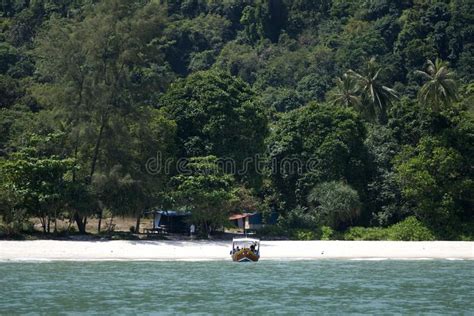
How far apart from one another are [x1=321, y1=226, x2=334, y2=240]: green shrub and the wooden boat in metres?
8.12

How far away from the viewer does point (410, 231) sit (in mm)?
55469

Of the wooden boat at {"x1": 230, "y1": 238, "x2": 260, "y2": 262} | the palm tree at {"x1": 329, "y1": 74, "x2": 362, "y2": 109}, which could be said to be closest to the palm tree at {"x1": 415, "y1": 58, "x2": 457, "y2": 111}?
the palm tree at {"x1": 329, "y1": 74, "x2": 362, "y2": 109}

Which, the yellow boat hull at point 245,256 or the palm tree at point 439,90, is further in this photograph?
the palm tree at point 439,90

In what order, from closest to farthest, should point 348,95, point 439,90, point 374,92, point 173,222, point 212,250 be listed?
point 212,250 → point 173,222 → point 439,90 → point 374,92 → point 348,95

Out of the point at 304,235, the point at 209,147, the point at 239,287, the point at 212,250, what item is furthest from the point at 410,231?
the point at 239,287

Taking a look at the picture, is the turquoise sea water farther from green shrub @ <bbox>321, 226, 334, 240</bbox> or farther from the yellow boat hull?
green shrub @ <bbox>321, 226, 334, 240</bbox>

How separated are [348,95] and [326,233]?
61.1ft

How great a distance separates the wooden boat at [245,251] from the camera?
47.3 m

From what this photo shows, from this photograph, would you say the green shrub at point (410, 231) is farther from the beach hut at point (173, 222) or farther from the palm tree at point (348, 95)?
the palm tree at point (348, 95)

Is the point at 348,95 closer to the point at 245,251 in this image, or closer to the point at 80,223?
the point at 80,223

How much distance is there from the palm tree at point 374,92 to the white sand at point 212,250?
18.4 meters

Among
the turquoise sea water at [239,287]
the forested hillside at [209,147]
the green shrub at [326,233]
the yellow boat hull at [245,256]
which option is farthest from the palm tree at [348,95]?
the yellow boat hull at [245,256]

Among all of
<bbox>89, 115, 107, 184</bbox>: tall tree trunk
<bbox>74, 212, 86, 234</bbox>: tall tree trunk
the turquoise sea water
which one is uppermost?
<bbox>89, 115, 107, 184</bbox>: tall tree trunk

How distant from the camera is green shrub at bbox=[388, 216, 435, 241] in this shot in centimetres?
5538
